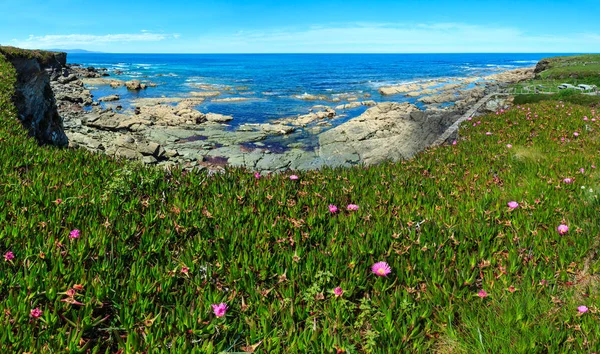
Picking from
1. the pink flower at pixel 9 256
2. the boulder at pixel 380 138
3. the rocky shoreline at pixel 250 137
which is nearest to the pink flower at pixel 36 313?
the pink flower at pixel 9 256

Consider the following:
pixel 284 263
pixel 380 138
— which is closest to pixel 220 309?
pixel 284 263

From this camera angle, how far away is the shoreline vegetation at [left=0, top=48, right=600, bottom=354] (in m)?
2.28

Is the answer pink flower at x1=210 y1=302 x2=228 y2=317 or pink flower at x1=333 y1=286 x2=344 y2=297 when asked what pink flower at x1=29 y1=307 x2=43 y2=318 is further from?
pink flower at x1=333 y1=286 x2=344 y2=297

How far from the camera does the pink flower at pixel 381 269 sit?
2.97 metres

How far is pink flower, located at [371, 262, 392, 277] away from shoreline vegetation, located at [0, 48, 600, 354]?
0.01 m

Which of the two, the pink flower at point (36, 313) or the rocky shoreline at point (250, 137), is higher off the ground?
the pink flower at point (36, 313)

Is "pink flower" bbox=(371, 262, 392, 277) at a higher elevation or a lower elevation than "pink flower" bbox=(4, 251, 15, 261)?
lower

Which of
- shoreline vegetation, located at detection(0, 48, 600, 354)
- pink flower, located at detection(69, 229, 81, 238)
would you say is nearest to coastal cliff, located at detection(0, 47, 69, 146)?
shoreline vegetation, located at detection(0, 48, 600, 354)

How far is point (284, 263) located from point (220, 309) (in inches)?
33.5

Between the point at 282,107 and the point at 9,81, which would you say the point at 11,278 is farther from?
the point at 282,107

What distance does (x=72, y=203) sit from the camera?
3.74 metres

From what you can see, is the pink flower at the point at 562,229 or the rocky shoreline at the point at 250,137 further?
the rocky shoreline at the point at 250,137

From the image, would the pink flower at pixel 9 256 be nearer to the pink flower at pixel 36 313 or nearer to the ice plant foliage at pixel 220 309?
the pink flower at pixel 36 313

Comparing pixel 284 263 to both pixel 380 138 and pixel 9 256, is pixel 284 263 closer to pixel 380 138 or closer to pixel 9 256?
pixel 9 256
